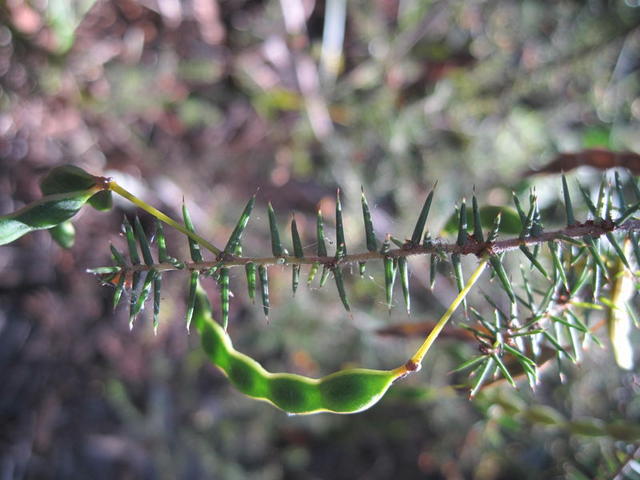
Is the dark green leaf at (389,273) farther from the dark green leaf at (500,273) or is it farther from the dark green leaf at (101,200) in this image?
the dark green leaf at (101,200)

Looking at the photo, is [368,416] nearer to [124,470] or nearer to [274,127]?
[124,470]

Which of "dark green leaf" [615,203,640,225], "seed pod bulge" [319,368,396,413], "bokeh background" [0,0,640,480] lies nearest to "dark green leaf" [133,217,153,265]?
"seed pod bulge" [319,368,396,413]

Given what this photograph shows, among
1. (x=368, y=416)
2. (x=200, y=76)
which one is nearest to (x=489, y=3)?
(x=200, y=76)

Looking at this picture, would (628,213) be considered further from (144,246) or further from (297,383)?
(144,246)

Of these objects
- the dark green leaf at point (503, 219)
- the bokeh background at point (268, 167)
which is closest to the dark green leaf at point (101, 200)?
the dark green leaf at point (503, 219)

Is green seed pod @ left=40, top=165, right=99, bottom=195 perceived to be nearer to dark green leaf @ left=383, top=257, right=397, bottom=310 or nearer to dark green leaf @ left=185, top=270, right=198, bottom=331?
dark green leaf @ left=185, top=270, right=198, bottom=331
